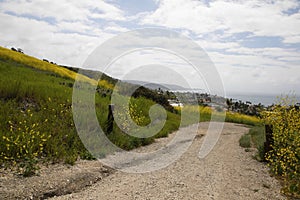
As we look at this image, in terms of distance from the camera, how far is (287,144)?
23.2ft

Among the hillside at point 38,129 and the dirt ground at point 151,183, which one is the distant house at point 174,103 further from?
the dirt ground at point 151,183

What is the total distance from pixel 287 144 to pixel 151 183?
11.7 feet

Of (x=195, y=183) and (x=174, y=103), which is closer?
(x=195, y=183)

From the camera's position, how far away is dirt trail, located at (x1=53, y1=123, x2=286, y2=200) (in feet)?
18.1

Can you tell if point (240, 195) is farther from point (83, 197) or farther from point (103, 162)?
point (103, 162)

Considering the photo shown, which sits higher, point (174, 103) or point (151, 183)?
point (174, 103)

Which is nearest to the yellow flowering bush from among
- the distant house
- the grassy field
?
the grassy field

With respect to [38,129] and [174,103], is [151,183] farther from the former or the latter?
[174,103]

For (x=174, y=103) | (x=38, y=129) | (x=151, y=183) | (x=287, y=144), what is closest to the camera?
(x=151, y=183)

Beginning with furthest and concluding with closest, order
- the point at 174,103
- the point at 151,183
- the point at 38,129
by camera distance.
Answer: the point at 174,103 < the point at 38,129 < the point at 151,183

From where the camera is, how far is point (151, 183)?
20.4 ft

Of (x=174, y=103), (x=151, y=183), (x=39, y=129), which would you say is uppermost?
(x=174, y=103)

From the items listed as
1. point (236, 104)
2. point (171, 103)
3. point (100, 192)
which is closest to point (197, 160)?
point (100, 192)

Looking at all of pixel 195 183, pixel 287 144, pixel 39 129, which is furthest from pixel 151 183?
pixel 39 129
